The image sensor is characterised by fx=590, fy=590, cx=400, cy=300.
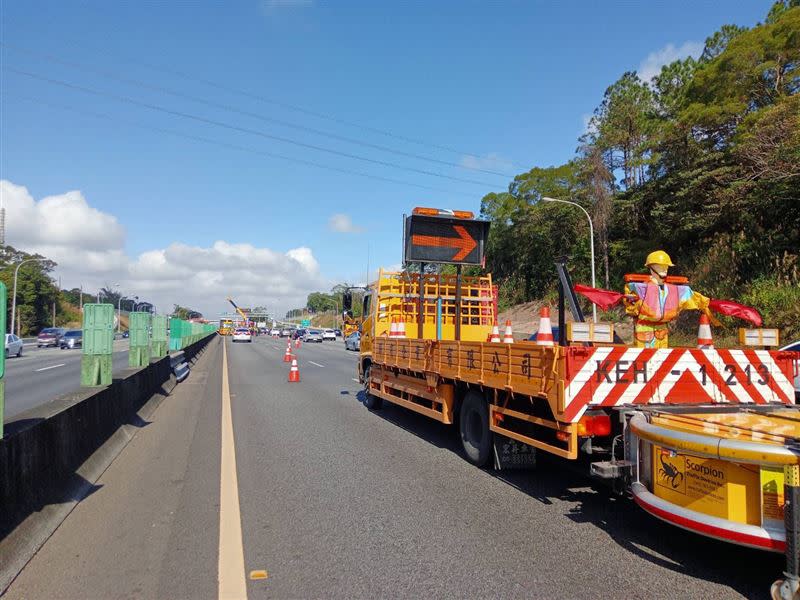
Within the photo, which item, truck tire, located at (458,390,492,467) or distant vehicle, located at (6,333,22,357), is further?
distant vehicle, located at (6,333,22,357)

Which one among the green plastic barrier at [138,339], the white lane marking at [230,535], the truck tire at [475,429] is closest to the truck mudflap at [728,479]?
the truck tire at [475,429]

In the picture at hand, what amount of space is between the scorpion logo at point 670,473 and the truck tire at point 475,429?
2.72 m

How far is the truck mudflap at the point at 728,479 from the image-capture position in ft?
10.8

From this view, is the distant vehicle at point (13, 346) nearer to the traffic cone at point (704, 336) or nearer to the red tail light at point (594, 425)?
the red tail light at point (594, 425)

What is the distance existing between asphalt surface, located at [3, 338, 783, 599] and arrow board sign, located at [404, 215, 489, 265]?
11.0ft

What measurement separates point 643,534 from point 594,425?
92 cm

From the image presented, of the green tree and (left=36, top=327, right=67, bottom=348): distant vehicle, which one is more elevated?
the green tree

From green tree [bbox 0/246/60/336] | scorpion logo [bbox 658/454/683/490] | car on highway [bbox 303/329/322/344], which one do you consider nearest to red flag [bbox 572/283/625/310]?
scorpion logo [bbox 658/454/683/490]

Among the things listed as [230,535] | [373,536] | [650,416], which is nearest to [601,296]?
[650,416]

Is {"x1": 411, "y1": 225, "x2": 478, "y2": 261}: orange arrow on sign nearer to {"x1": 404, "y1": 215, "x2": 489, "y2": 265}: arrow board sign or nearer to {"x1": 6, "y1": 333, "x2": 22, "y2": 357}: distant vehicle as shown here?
{"x1": 404, "y1": 215, "x2": 489, "y2": 265}: arrow board sign

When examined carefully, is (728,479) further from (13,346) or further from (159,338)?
Answer: (13,346)

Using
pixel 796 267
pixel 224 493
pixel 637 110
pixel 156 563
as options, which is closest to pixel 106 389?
pixel 224 493

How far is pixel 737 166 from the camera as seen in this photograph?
78.0ft

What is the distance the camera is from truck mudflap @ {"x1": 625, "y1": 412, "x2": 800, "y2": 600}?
10.8ft
